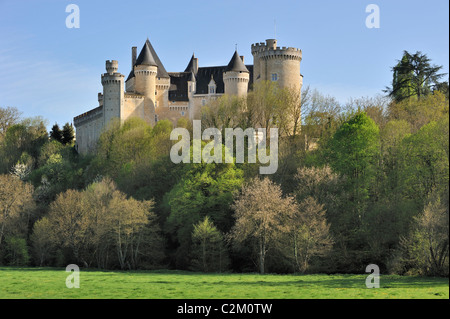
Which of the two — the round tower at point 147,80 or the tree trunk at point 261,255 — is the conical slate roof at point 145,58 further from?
the tree trunk at point 261,255

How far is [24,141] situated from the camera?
86625mm

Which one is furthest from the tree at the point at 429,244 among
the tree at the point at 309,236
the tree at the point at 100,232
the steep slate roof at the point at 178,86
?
the steep slate roof at the point at 178,86

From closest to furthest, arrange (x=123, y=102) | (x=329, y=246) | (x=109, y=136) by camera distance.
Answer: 1. (x=329, y=246)
2. (x=109, y=136)
3. (x=123, y=102)

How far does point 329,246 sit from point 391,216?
371 centimetres

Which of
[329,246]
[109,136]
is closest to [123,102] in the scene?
[109,136]

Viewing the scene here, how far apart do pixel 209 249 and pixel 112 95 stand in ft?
134

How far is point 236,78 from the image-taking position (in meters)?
79.5

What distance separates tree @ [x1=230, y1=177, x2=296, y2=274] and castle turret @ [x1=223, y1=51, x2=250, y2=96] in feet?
119

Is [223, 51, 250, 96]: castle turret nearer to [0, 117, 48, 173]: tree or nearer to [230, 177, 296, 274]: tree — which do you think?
[0, 117, 48, 173]: tree

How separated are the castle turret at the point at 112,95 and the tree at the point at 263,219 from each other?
1590 inches

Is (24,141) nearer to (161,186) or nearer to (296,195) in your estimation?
(161,186)

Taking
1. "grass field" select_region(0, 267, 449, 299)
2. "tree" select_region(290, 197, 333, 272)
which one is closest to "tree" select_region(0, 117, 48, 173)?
"grass field" select_region(0, 267, 449, 299)

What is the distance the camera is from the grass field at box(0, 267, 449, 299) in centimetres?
2962

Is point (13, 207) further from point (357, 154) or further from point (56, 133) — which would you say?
point (56, 133)
